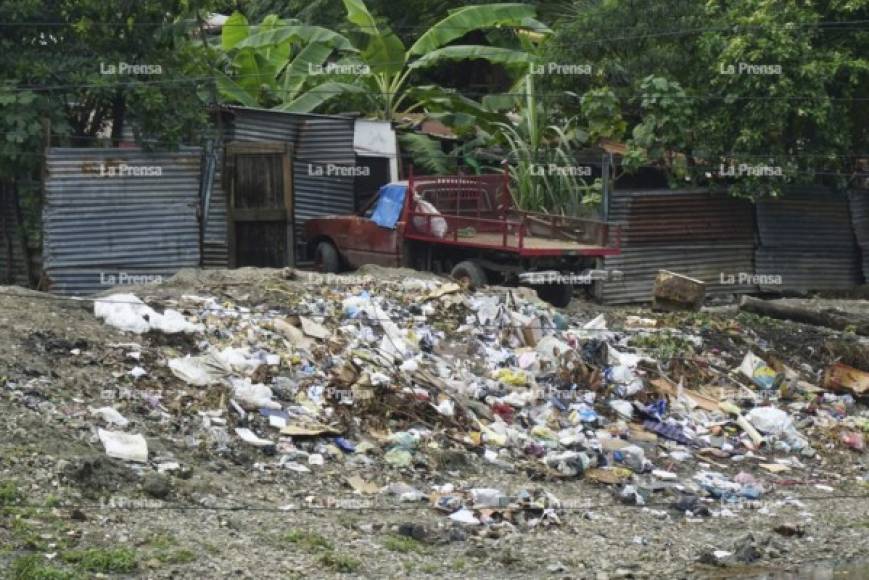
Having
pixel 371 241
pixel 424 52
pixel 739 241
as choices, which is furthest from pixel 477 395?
pixel 424 52

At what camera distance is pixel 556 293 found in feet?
61.0

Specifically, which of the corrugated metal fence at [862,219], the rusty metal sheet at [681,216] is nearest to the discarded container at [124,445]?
the rusty metal sheet at [681,216]

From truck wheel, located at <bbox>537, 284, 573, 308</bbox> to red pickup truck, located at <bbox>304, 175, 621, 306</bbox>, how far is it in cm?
1

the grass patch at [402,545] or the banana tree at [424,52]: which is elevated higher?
the banana tree at [424,52]

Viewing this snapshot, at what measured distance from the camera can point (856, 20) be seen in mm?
Answer: 20531

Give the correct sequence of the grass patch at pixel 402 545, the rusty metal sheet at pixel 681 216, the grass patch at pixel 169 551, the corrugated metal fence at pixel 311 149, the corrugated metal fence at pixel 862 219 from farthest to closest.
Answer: the corrugated metal fence at pixel 862 219 → the rusty metal sheet at pixel 681 216 → the corrugated metal fence at pixel 311 149 → the grass patch at pixel 402 545 → the grass patch at pixel 169 551

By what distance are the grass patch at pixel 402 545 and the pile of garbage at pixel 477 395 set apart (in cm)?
77

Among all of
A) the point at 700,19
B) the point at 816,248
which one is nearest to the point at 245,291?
the point at 700,19

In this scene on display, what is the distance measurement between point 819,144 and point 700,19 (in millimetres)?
2523

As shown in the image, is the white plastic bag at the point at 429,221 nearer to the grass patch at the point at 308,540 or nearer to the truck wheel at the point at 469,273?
the truck wheel at the point at 469,273

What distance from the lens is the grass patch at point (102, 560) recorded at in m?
9.42

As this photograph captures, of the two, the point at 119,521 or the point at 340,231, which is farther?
the point at 340,231

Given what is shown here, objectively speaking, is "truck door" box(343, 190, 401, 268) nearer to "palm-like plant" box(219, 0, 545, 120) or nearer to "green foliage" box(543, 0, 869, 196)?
"palm-like plant" box(219, 0, 545, 120)

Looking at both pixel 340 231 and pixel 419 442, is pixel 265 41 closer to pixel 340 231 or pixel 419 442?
pixel 340 231
